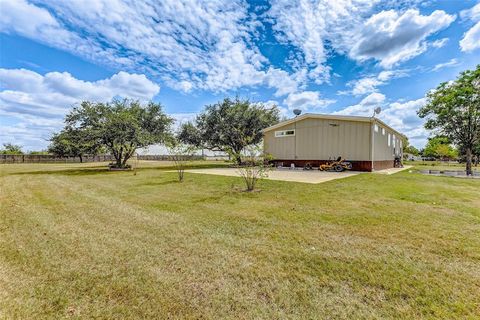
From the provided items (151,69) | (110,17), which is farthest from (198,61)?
(110,17)

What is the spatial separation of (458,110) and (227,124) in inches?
642

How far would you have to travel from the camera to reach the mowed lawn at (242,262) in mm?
1868

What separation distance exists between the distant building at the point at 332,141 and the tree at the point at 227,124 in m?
3.02

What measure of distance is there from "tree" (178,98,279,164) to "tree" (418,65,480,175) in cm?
1215

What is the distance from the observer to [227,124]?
20.7m

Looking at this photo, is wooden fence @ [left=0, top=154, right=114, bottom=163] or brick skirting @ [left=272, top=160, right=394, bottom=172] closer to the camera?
brick skirting @ [left=272, top=160, right=394, bottom=172]

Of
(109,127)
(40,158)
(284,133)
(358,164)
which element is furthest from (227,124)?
(40,158)

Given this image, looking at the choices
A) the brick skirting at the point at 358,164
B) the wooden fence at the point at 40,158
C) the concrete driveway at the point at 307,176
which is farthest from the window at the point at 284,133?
the wooden fence at the point at 40,158

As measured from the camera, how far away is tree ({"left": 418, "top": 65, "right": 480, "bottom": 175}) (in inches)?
548

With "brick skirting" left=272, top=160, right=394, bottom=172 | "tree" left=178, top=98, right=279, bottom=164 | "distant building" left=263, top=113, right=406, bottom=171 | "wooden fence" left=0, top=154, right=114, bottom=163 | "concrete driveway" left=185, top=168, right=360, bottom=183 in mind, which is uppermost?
"tree" left=178, top=98, right=279, bottom=164

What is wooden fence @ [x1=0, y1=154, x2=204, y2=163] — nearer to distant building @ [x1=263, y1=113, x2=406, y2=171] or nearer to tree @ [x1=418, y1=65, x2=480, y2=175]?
distant building @ [x1=263, y1=113, x2=406, y2=171]

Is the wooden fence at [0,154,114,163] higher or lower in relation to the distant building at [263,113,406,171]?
lower

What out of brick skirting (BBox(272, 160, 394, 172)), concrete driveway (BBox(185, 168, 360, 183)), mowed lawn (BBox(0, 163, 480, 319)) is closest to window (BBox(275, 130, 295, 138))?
brick skirting (BBox(272, 160, 394, 172))

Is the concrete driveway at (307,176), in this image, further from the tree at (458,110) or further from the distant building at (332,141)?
the tree at (458,110)
